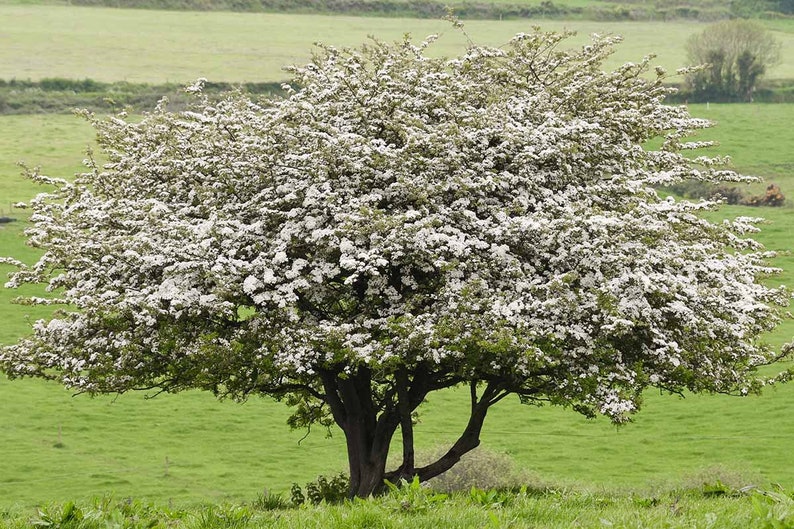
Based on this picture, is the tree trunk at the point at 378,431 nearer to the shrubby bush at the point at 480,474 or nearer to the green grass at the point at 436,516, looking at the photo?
the green grass at the point at 436,516

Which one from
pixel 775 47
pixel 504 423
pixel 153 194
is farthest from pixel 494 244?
pixel 775 47

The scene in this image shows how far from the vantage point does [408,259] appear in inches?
802

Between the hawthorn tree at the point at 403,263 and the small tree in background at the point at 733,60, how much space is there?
135m

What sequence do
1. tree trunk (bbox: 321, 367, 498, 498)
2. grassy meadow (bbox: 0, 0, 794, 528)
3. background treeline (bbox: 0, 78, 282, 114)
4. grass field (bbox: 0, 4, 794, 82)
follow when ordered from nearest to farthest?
tree trunk (bbox: 321, 367, 498, 498) → grassy meadow (bbox: 0, 0, 794, 528) → background treeline (bbox: 0, 78, 282, 114) → grass field (bbox: 0, 4, 794, 82)

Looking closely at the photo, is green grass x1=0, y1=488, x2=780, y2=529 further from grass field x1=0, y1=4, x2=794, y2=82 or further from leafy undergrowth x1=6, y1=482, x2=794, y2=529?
grass field x1=0, y1=4, x2=794, y2=82

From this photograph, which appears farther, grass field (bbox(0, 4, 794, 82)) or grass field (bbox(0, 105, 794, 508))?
grass field (bbox(0, 4, 794, 82))

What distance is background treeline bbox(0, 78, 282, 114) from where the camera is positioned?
5404 inches

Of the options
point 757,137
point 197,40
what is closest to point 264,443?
point 757,137

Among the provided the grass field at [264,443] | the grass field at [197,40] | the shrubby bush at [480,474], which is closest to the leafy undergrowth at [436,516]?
the shrubby bush at [480,474]

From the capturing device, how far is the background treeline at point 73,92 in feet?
450

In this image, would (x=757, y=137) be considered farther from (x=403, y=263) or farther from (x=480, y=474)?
(x=403, y=263)

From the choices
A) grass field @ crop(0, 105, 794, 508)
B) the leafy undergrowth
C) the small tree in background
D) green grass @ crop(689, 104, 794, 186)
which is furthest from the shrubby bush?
the small tree in background

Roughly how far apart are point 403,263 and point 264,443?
41.8 metres

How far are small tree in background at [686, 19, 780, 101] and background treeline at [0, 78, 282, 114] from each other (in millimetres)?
66769
